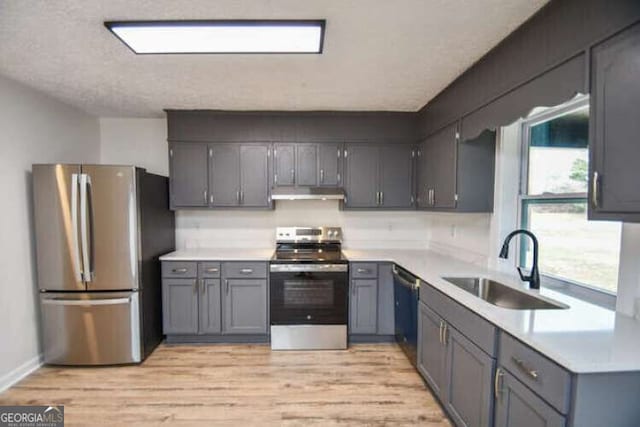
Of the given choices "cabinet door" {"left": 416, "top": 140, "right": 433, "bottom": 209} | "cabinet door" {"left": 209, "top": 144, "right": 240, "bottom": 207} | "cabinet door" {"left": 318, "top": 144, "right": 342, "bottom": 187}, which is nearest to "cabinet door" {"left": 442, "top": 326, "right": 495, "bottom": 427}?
"cabinet door" {"left": 416, "top": 140, "right": 433, "bottom": 209}

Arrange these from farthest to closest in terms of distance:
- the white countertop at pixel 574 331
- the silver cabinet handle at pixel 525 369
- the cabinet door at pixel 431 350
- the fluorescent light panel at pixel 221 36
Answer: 1. the cabinet door at pixel 431 350
2. the fluorescent light panel at pixel 221 36
3. the silver cabinet handle at pixel 525 369
4. the white countertop at pixel 574 331

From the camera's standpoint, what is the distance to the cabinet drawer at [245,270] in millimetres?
3125

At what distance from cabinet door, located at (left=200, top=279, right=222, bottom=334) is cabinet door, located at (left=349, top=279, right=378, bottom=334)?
137 centimetres

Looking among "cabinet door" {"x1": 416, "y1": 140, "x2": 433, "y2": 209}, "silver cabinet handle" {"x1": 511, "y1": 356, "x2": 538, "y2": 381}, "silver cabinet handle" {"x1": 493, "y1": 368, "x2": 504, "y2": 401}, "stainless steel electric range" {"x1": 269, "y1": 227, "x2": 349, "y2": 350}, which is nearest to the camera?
"silver cabinet handle" {"x1": 511, "y1": 356, "x2": 538, "y2": 381}

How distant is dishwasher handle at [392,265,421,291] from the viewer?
8.28 ft

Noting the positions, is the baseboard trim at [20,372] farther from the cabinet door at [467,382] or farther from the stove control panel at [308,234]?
the cabinet door at [467,382]

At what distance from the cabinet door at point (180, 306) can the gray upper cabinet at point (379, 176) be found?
6.17 feet

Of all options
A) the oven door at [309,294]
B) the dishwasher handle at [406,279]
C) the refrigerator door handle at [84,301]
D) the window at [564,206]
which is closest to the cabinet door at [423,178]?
the dishwasher handle at [406,279]

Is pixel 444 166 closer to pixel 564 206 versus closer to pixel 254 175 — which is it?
pixel 564 206

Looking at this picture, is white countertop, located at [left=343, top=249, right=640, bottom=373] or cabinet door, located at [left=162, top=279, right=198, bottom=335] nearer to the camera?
white countertop, located at [left=343, top=249, right=640, bottom=373]

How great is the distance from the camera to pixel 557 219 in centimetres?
219

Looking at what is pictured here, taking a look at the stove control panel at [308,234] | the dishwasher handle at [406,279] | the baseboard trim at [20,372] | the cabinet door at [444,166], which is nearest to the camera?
the baseboard trim at [20,372]

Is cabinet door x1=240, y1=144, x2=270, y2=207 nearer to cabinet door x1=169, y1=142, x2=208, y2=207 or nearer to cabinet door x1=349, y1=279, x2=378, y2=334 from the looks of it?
cabinet door x1=169, y1=142, x2=208, y2=207

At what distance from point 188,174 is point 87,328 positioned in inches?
67.2
